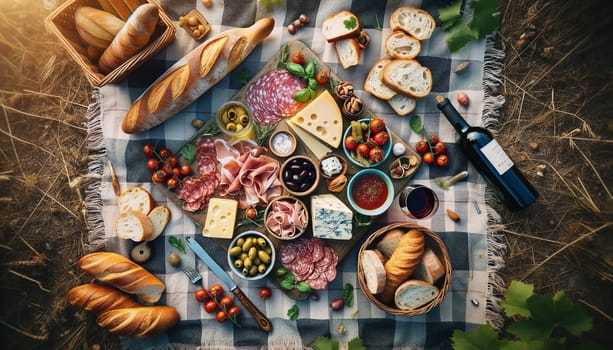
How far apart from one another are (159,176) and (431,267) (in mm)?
1623

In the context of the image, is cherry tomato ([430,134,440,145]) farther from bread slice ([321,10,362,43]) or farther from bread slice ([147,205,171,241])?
bread slice ([147,205,171,241])

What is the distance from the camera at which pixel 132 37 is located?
2.03 m

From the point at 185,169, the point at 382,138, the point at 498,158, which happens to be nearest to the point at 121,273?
the point at 185,169

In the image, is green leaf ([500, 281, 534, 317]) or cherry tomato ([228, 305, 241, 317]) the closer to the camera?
green leaf ([500, 281, 534, 317])

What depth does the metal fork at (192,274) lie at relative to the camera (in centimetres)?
235

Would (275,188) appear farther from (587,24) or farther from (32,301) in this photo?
(587,24)

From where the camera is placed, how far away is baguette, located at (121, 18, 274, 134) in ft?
7.15

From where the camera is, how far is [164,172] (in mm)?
2316

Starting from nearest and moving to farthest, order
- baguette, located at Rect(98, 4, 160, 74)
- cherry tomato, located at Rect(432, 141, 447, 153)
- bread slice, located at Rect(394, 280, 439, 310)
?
baguette, located at Rect(98, 4, 160, 74) → bread slice, located at Rect(394, 280, 439, 310) → cherry tomato, located at Rect(432, 141, 447, 153)

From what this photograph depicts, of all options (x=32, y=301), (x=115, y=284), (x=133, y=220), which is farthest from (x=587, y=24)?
(x=32, y=301)

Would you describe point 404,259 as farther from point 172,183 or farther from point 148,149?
point 148,149

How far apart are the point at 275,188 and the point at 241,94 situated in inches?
23.5

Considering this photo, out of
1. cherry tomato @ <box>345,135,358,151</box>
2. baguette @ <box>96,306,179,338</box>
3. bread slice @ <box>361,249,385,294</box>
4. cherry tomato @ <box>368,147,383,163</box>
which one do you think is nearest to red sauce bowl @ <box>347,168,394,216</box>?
cherry tomato @ <box>368,147,383,163</box>

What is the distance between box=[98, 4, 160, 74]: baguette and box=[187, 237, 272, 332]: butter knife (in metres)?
1.09
